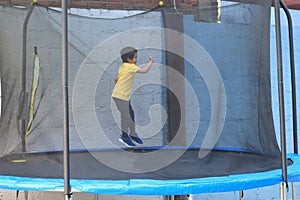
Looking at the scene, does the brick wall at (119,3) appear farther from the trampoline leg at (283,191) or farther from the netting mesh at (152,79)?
the trampoline leg at (283,191)

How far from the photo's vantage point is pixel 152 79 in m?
2.59

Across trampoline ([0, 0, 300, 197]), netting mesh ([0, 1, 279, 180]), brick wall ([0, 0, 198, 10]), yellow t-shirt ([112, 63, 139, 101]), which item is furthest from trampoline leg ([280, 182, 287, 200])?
brick wall ([0, 0, 198, 10])

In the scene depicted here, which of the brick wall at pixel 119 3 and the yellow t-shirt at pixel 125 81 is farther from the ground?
the brick wall at pixel 119 3

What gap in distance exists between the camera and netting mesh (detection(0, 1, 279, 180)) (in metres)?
2.06

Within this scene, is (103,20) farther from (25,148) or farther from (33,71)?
(25,148)

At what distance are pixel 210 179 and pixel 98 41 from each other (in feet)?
3.32

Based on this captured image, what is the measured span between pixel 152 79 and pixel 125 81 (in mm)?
227

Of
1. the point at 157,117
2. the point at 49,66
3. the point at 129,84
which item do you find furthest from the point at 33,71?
the point at 157,117

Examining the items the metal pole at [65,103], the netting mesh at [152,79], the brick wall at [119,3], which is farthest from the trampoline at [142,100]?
the brick wall at [119,3]

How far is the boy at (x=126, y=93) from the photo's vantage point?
7.76ft

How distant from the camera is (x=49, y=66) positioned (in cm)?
212

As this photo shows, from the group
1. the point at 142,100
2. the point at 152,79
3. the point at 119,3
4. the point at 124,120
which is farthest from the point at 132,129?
the point at 119,3

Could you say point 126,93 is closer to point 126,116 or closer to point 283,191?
point 126,116

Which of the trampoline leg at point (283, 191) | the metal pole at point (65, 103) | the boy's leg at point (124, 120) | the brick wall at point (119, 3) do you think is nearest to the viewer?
the metal pole at point (65, 103)
